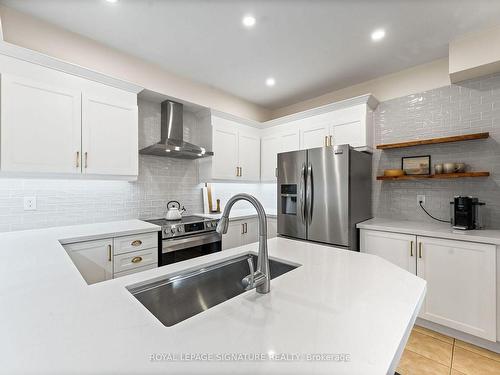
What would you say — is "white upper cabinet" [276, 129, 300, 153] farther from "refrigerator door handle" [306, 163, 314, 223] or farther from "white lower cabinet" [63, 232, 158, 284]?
"white lower cabinet" [63, 232, 158, 284]

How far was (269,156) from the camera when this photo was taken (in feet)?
12.4

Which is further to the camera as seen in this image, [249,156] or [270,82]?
[249,156]

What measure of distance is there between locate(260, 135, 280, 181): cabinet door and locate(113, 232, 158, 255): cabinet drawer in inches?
80.0

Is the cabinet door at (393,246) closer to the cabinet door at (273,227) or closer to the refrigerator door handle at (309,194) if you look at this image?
the refrigerator door handle at (309,194)

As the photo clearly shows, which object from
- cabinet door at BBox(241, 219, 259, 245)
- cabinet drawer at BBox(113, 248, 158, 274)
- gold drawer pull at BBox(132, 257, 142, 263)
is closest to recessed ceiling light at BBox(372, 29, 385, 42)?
cabinet door at BBox(241, 219, 259, 245)

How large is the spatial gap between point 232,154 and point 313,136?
3.84 ft

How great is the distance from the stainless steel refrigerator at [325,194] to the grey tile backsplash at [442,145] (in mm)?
301

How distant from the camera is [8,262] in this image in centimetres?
120

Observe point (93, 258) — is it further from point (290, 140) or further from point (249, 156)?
point (290, 140)

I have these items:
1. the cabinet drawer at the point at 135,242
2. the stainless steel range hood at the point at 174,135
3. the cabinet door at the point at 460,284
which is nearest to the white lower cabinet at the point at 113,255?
the cabinet drawer at the point at 135,242

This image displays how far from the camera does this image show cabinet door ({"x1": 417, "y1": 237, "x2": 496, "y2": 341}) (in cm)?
189

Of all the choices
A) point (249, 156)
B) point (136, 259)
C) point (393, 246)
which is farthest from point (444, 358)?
point (249, 156)

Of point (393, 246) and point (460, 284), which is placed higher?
→ point (393, 246)

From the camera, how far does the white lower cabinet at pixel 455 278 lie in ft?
6.22
